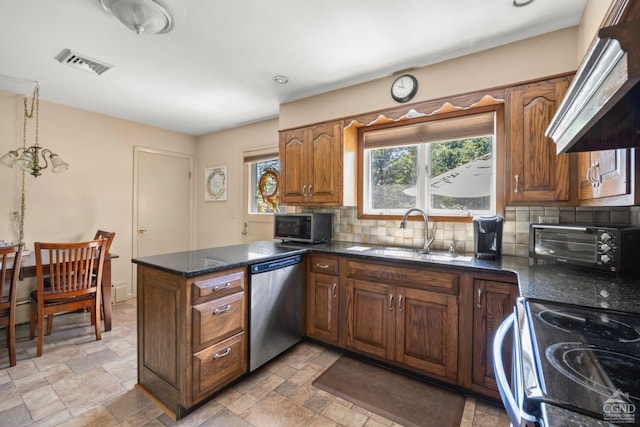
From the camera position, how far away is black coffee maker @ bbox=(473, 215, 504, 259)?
2.07 meters

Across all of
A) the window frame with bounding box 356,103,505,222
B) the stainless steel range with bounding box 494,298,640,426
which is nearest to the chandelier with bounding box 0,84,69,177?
the window frame with bounding box 356,103,505,222

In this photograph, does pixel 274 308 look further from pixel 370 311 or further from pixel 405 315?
pixel 405 315

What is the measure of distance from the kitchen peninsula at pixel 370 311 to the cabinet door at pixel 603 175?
1.51 feet

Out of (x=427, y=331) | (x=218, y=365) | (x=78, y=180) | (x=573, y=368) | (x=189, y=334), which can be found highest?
(x=78, y=180)

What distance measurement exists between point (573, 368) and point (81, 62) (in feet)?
11.4

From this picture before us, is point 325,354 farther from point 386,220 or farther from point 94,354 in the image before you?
point 94,354

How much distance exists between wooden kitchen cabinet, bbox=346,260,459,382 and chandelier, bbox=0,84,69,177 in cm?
323

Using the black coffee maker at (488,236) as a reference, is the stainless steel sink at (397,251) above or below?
below

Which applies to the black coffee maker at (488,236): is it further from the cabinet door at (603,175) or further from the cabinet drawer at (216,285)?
the cabinet drawer at (216,285)

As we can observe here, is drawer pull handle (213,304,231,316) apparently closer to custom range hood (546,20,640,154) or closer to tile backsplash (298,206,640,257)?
tile backsplash (298,206,640,257)

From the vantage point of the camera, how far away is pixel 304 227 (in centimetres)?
287

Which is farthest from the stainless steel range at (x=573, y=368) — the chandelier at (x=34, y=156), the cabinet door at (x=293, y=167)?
the chandelier at (x=34, y=156)

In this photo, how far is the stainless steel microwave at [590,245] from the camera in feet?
4.91

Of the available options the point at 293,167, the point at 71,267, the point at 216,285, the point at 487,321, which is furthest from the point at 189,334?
the point at 293,167
